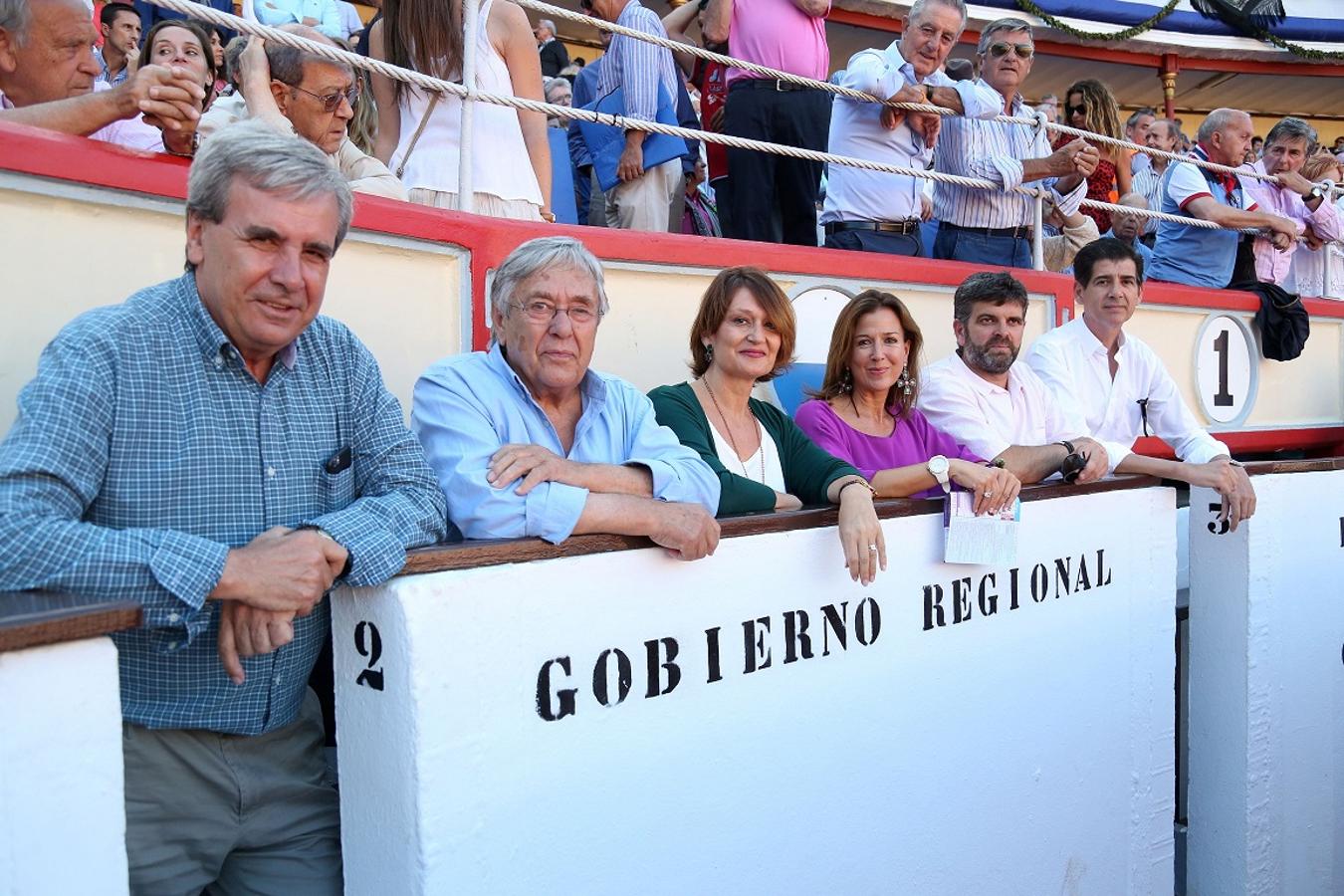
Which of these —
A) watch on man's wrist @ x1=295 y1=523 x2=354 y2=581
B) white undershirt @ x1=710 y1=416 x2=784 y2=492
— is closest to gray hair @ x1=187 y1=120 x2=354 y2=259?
watch on man's wrist @ x1=295 y1=523 x2=354 y2=581

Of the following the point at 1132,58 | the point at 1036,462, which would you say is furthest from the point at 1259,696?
the point at 1132,58

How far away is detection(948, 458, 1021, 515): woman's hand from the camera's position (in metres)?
2.70

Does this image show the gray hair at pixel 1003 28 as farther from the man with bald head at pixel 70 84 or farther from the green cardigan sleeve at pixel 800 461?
the man with bald head at pixel 70 84

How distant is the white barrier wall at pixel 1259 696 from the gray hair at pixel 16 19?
3.50 m

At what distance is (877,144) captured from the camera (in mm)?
4648

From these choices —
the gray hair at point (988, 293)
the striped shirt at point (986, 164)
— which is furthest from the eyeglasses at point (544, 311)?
the striped shirt at point (986, 164)

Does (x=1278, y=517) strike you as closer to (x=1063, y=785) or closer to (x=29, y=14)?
(x=1063, y=785)

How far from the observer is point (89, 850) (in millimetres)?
1376

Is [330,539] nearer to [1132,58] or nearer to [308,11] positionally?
[308,11]

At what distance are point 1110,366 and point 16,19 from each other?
3.72 meters

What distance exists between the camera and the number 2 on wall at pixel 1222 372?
21.4 ft

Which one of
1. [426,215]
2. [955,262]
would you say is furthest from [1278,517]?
[426,215]

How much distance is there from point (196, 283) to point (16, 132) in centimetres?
74

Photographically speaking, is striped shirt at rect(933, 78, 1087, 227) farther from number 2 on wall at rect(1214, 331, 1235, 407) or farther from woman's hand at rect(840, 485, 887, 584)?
woman's hand at rect(840, 485, 887, 584)
